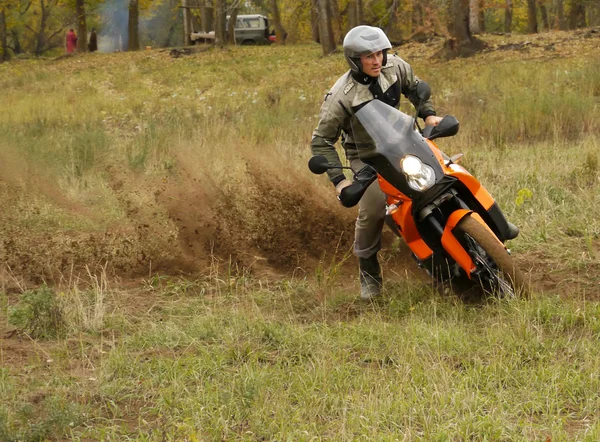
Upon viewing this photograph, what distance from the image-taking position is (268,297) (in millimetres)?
6617

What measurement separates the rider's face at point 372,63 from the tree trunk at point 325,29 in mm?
21754

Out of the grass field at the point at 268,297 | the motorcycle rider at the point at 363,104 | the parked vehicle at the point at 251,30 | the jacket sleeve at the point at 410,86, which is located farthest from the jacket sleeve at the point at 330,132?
the parked vehicle at the point at 251,30

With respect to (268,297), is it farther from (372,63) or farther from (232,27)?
(232,27)

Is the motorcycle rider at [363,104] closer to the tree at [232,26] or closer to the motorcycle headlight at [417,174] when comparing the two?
the motorcycle headlight at [417,174]

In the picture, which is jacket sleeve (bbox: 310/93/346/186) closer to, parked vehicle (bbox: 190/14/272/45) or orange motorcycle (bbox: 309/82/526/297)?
orange motorcycle (bbox: 309/82/526/297)

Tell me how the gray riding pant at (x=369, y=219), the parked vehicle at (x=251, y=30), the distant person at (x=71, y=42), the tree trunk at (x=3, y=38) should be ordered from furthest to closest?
the parked vehicle at (x=251, y=30) → the tree trunk at (x=3, y=38) → the distant person at (x=71, y=42) → the gray riding pant at (x=369, y=219)

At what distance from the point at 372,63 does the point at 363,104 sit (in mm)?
275

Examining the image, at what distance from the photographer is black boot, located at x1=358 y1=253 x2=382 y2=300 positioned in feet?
21.0

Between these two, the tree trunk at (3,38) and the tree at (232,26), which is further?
the tree trunk at (3,38)

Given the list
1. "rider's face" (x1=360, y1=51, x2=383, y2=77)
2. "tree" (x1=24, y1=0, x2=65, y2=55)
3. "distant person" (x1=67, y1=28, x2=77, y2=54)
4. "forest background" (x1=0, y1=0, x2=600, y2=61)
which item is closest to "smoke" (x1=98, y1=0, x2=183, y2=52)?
"forest background" (x1=0, y1=0, x2=600, y2=61)

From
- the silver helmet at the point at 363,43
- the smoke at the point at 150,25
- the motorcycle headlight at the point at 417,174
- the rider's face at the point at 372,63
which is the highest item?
the silver helmet at the point at 363,43

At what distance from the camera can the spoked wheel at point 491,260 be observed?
530 cm

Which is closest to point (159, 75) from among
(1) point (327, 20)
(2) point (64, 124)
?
(1) point (327, 20)

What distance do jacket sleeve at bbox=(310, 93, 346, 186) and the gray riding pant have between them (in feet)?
0.71
